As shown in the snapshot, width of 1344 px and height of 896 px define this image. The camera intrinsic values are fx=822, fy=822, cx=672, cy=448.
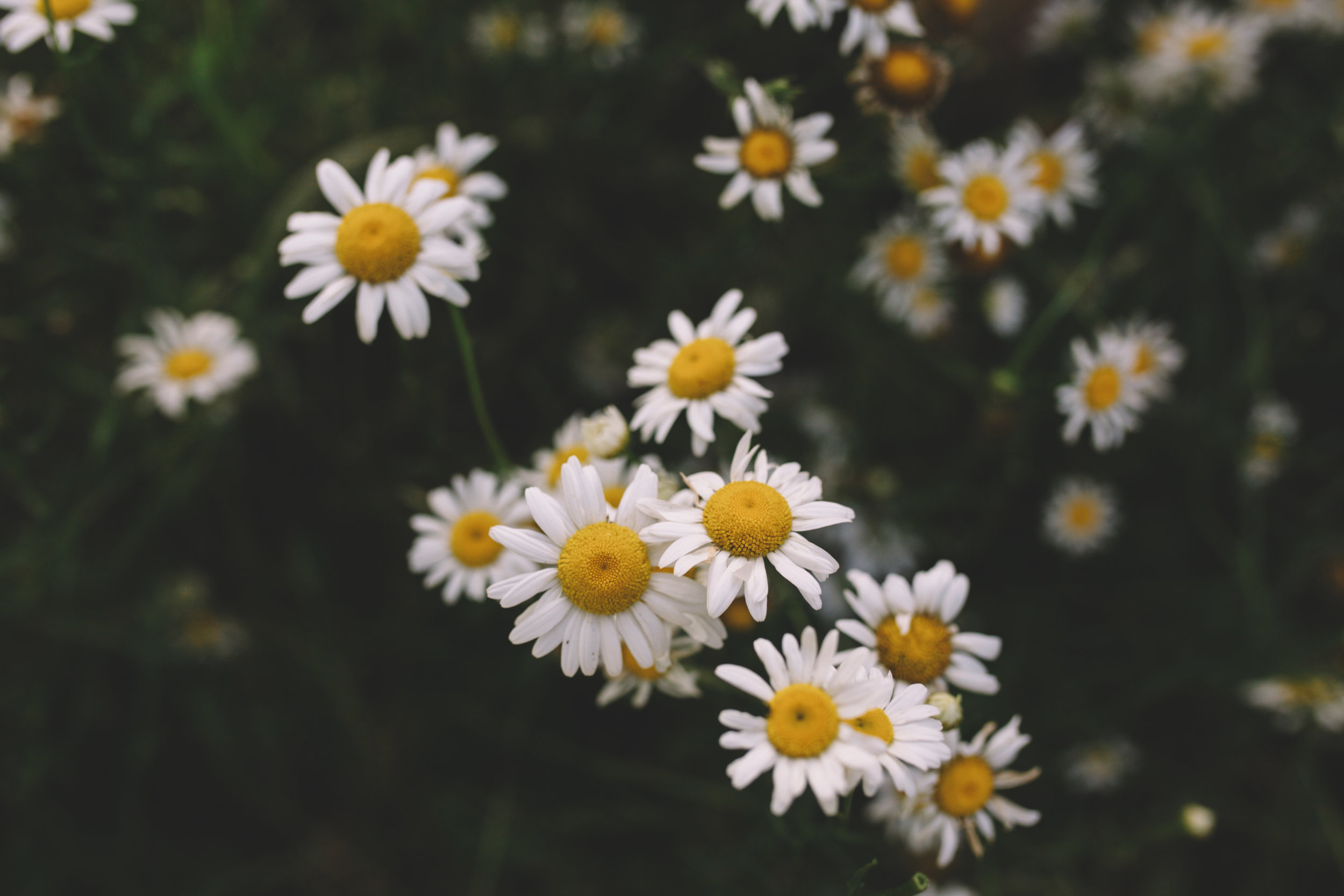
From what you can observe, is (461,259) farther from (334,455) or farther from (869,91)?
(334,455)

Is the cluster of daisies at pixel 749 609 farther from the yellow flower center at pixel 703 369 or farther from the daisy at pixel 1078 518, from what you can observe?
the daisy at pixel 1078 518

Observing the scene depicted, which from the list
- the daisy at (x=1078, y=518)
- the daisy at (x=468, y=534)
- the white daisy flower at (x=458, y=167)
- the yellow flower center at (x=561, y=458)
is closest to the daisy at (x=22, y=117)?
the white daisy flower at (x=458, y=167)

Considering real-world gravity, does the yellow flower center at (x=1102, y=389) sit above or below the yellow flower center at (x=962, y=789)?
above

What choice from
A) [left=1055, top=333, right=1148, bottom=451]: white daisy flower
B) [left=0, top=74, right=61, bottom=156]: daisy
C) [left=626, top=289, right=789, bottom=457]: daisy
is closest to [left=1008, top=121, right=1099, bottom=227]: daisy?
[left=1055, top=333, right=1148, bottom=451]: white daisy flower

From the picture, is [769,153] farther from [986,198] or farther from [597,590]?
[597,590]

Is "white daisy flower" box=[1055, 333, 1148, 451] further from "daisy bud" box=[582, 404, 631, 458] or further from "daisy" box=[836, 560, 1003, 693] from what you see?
"daisy bud" box=[582, 404, 631, 458]

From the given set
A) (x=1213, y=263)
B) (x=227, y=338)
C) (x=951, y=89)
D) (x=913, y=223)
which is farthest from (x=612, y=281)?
(x=1213, y=263)
